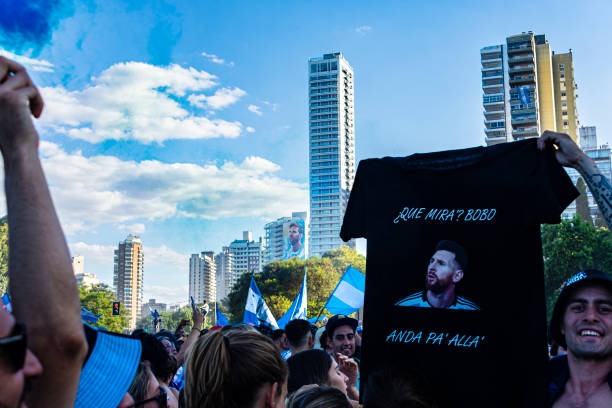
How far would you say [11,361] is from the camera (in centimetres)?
105

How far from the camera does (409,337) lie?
11.7ft

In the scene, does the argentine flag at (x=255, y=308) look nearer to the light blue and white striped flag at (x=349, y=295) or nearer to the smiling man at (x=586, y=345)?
the light blue and white striped flag at (x=349, y=295)

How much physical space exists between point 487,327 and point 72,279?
2741 millimetres

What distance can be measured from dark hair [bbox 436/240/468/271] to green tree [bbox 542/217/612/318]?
32.8 metres

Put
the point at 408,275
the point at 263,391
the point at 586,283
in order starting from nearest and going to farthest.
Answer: the point at 263,391
the point at 586,283
the point at 408,275

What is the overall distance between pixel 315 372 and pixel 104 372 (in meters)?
2.08

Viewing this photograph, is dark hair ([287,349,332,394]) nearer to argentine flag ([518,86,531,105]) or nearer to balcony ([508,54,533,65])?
argentine flag ([518,86,531,105])

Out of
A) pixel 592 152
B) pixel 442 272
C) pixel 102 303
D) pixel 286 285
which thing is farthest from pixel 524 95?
pixel 442 272

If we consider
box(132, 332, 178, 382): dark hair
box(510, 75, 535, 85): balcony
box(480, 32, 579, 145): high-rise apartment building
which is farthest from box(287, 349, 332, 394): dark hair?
box(510, 75, 535, 85): balcony

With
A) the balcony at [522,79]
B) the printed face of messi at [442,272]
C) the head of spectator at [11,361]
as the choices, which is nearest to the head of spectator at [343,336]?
the printed face of messi at [442,272]

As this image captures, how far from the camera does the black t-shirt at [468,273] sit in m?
3.34

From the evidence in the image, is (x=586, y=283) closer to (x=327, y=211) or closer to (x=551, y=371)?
(x=551, y=371)

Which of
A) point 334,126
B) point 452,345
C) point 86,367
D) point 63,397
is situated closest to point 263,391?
point 86,367

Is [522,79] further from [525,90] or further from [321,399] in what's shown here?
[321,399]
